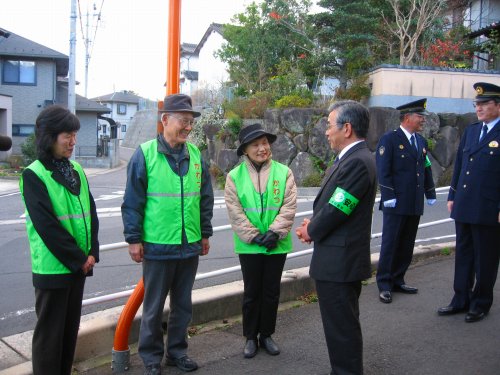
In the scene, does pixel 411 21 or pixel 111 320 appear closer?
pixel 111 320

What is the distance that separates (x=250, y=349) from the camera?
13.5ft

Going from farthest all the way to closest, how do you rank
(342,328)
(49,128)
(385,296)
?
(385,296), (342,328), (49,128)

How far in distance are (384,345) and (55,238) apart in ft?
9.04

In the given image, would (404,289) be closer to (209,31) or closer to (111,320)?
(111,320)

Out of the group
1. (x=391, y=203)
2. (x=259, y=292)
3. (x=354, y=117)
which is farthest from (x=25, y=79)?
(x=354, y=117)

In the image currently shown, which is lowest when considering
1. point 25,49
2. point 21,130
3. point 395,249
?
point 395,249

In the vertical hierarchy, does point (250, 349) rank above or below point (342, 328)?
below

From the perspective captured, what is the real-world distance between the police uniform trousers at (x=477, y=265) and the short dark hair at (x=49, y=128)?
3.69 metres

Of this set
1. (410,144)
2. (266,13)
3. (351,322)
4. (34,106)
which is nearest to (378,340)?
(351,322)

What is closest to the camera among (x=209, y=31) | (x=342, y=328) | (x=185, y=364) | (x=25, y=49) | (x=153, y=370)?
(x=342, y=328)

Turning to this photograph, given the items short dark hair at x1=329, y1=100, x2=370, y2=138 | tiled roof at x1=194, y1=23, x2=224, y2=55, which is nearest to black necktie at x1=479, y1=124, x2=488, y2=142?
short dark hair at x1=329, y1=100, x2=370, y2=138

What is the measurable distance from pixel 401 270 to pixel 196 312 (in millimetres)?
2303

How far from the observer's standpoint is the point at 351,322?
3408 millimetres

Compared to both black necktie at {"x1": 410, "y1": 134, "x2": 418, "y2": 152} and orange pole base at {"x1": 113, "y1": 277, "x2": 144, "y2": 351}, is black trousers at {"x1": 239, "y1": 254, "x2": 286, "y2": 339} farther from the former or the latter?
black necktie at {"x1": 410, "y1": 134, "x2": 418, "y2": 152}
